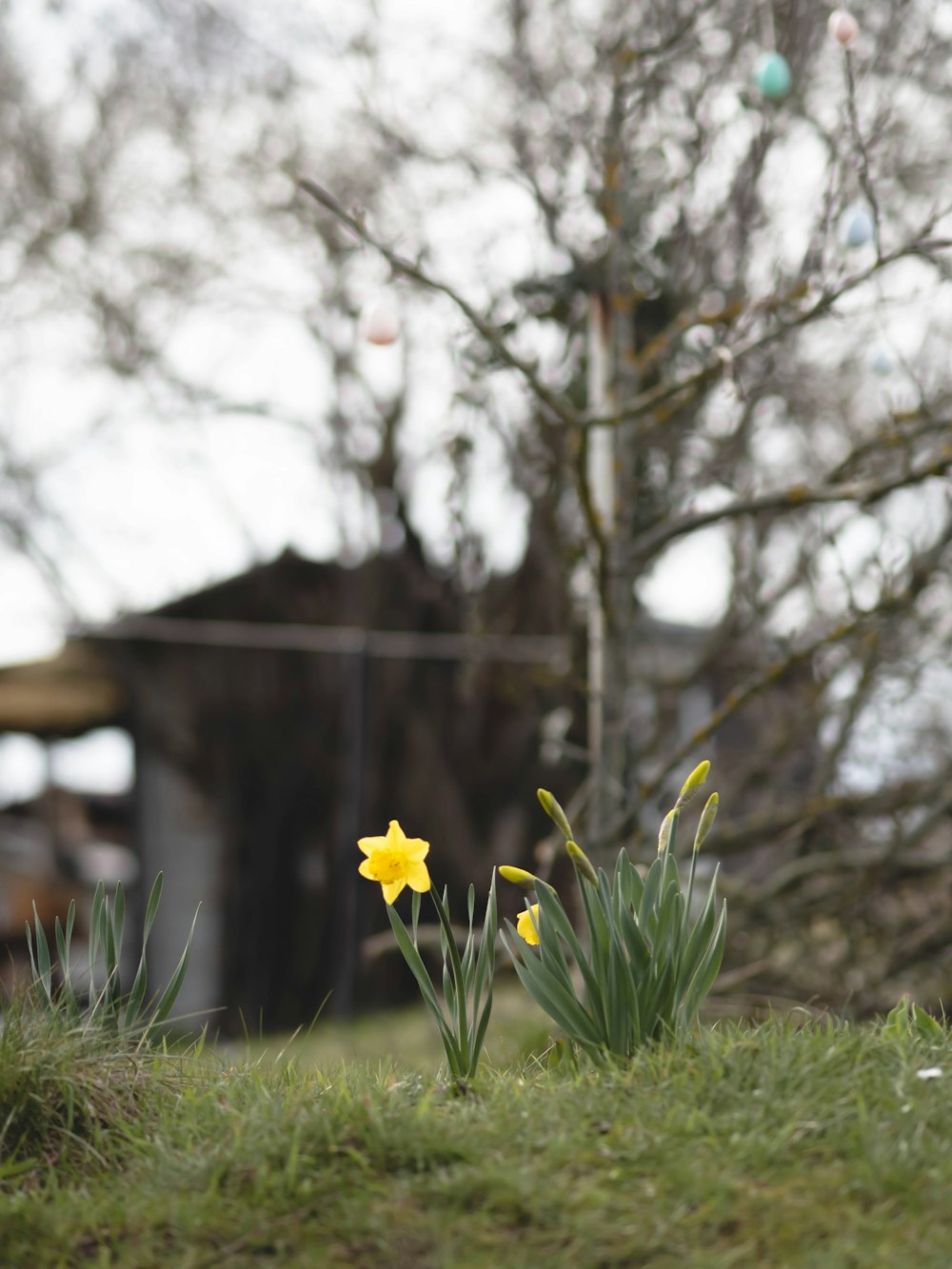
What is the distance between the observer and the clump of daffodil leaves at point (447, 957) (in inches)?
99.0

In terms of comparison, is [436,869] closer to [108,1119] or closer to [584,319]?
[584,319]

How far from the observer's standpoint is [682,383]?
4.36 meters

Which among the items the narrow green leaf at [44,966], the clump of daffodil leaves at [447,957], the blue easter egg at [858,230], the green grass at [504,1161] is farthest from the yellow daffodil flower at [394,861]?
the blue easter egg at [858,230]

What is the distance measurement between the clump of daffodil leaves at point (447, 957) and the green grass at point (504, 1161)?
10 cm

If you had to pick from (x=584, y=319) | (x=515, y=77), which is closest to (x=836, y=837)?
(x=584, y=319)

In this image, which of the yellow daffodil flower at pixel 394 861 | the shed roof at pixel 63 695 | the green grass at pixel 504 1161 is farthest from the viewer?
the shed roof at pixel 63 695

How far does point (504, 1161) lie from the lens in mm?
2053

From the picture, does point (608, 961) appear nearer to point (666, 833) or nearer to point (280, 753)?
point (666, 833)

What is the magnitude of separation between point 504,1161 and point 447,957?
68 centimetres

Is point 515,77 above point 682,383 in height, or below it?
above

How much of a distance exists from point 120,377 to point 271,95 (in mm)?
2717

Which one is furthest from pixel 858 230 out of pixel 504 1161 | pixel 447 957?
pixel 504 1161

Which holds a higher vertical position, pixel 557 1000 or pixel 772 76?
pixel 772 76

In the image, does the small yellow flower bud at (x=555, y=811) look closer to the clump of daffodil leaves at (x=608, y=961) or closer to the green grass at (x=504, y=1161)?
the clump of daffodil leaves at (x=608, y=961)
